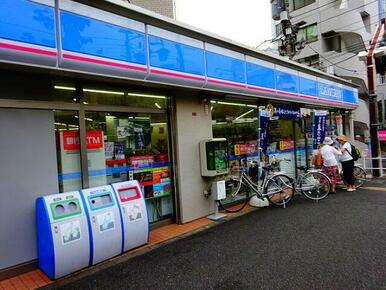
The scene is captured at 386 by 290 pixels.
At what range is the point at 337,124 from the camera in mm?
12781

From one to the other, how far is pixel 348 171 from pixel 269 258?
19.7 ft

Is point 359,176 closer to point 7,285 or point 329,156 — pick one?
point 329,156

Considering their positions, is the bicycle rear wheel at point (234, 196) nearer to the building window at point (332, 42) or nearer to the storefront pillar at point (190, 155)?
the storefront pillar at point (190, 155)

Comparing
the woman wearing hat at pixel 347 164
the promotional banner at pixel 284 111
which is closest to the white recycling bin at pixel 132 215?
the promotional banner at pixel 284 111

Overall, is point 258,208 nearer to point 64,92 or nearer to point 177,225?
point 177,225

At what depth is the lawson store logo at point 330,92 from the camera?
1103cm

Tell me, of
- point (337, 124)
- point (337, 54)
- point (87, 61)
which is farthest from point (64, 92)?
point (337, 54)

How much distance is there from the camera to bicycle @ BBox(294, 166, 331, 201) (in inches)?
324

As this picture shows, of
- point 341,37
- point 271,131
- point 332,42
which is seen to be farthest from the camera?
point 332,42

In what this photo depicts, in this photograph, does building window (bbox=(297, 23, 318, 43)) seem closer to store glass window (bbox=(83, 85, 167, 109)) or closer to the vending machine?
the vending machine

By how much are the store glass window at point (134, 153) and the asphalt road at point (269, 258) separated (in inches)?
49.1

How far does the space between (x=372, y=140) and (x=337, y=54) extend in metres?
16.0

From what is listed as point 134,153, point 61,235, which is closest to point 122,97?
point 134,153

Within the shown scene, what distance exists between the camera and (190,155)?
6.77 meters
